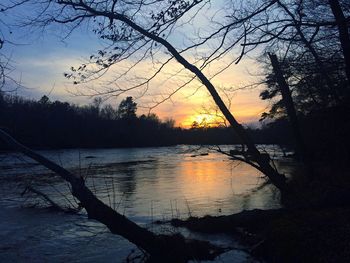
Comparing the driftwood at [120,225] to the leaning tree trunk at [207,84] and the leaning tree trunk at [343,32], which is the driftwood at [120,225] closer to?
the leaning tree trunk at [207,84]

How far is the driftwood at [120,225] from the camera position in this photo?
783 cm

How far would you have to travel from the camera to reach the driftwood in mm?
7832

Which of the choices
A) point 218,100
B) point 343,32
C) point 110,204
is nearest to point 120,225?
point 343,32

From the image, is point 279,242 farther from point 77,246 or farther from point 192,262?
point 77,246

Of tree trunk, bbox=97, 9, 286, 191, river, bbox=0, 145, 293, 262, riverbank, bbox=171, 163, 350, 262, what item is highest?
tree trunk, bbox=97, 9, 286, 191

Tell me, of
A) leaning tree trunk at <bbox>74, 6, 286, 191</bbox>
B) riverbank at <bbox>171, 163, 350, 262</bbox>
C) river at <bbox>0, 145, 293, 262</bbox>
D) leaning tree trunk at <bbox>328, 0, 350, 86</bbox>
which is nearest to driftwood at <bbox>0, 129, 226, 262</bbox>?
river at <bbox>0, 145, 293, 262</bbox>

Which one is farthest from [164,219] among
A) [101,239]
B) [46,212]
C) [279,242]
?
[279,242]

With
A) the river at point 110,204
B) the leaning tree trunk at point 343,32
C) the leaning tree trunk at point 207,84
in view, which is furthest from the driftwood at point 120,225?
the leaning tree trunk at point 343,32

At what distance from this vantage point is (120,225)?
316 inches

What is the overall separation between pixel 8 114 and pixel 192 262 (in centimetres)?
504

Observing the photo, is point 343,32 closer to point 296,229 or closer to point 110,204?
point 296,229

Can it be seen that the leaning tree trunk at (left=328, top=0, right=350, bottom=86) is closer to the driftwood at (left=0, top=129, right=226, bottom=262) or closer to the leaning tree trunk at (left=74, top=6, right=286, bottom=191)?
the leaning tree trunk at (left=74, top=6, right=286, bottom=191)

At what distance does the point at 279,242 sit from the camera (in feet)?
28.3

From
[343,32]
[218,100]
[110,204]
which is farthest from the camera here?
[110,204]
